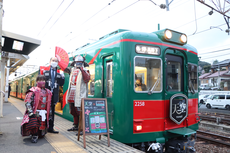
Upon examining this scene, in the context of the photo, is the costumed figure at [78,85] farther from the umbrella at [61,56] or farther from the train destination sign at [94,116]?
the train destination sign at [94,116]

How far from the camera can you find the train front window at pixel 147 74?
4520 mm

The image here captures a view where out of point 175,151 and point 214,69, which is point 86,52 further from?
point 214,69

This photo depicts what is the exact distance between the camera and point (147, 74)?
4.61 meters

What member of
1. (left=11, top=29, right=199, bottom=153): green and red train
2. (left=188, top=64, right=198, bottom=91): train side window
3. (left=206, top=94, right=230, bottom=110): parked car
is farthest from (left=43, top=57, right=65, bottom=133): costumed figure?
(left=206, top=94, right=230, bottom=110): parked car

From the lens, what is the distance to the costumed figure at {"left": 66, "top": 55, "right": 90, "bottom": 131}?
5250mm

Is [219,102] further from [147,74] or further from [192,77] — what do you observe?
[147,74]

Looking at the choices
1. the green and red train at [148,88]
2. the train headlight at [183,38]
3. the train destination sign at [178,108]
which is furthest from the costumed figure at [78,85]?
the train headlight at [183,38]

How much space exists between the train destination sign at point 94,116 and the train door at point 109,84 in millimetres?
187

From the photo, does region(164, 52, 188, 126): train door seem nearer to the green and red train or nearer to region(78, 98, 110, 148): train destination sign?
the green and red train

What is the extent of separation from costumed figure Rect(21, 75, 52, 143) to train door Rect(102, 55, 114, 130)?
1.47 m

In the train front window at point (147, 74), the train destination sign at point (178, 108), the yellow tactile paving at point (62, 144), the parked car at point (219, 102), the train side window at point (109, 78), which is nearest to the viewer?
the yellow tactile paving at point (62, 144)

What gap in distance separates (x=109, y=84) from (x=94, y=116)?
903mm

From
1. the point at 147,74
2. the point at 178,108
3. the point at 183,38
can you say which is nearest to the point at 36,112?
the point at 147,74

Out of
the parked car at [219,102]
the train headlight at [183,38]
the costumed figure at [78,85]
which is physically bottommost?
the parked car at [219,102]
